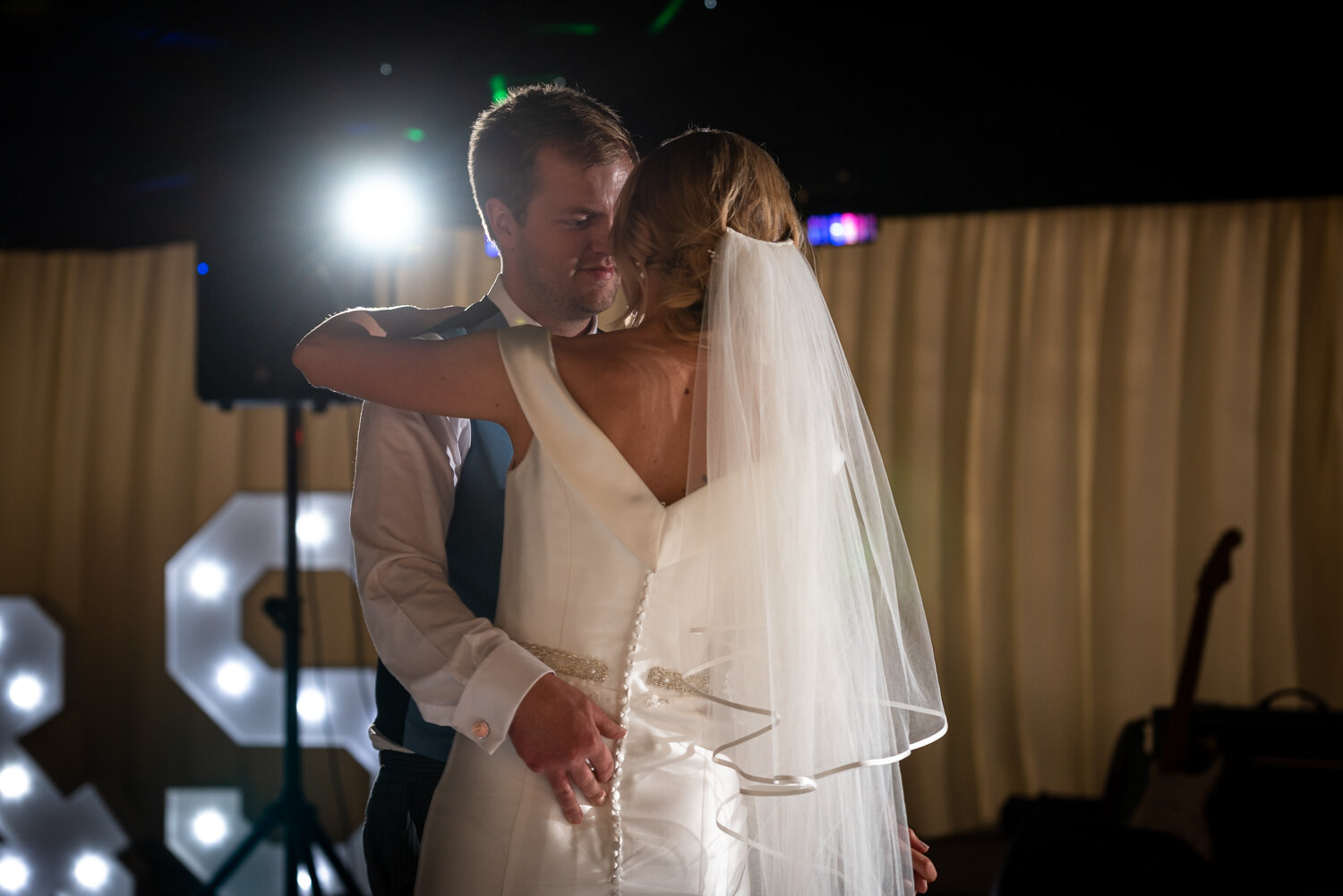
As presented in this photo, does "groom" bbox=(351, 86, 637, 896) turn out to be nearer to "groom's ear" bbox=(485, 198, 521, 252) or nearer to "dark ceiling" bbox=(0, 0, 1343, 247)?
"groom's ear" bbox=(485, 198, 521, 252)

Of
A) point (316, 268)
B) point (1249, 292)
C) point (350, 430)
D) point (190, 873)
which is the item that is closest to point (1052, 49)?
point (1249, 292)

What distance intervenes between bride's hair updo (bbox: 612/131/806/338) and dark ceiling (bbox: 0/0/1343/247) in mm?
2188

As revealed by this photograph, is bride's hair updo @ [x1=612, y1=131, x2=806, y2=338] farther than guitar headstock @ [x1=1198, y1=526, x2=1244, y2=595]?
No

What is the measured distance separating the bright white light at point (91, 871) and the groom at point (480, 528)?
3.75 metres

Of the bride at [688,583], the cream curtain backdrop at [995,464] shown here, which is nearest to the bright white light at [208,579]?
the cream curtain backdrop at [995,464]

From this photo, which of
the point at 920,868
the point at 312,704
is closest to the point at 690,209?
the point at 920,868

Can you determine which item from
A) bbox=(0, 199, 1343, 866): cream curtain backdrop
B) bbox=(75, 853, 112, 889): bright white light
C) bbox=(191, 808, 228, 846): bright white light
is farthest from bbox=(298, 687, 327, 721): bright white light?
bbox=(75, 853, 112, 889): bright white light

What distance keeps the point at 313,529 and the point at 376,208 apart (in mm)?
1992

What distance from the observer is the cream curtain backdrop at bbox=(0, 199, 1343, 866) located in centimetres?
430

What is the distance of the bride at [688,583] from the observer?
128 cm


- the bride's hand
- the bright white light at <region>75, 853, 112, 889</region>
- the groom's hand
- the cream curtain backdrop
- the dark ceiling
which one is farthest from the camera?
the bright white light at <region>75, 853, 112, 889</region>

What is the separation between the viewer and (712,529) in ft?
4.24

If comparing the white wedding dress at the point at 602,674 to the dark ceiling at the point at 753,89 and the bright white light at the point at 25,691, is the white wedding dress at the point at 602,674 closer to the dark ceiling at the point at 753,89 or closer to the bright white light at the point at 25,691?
the dark ceiling at the point at 753,89

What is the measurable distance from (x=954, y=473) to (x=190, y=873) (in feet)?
13.0
